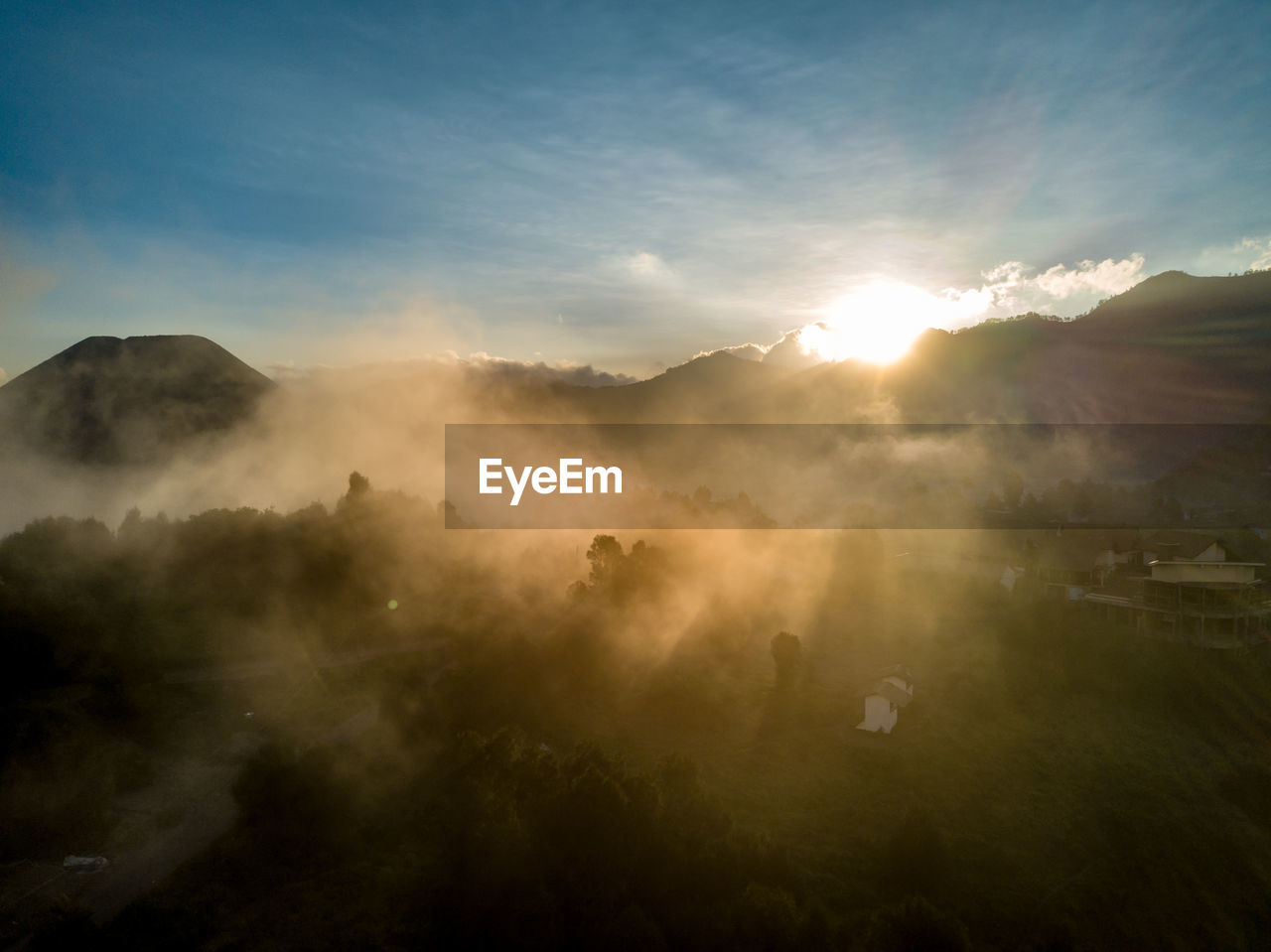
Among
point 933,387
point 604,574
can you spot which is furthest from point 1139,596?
point 933,387

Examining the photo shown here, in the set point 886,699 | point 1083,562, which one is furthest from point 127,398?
point 1083,562

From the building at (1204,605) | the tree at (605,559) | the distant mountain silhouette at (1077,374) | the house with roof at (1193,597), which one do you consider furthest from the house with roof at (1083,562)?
the distant mountain silhouette at (1077,374)

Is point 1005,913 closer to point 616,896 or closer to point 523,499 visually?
point 616,896

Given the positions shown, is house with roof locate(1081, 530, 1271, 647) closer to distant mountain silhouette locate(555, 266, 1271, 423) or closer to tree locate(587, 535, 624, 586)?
tree locate(587, 535, 624, 586)

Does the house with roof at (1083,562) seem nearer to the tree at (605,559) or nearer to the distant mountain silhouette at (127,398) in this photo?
the tree at (605,559)

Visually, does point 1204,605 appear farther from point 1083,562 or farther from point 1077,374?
point 1077,374
